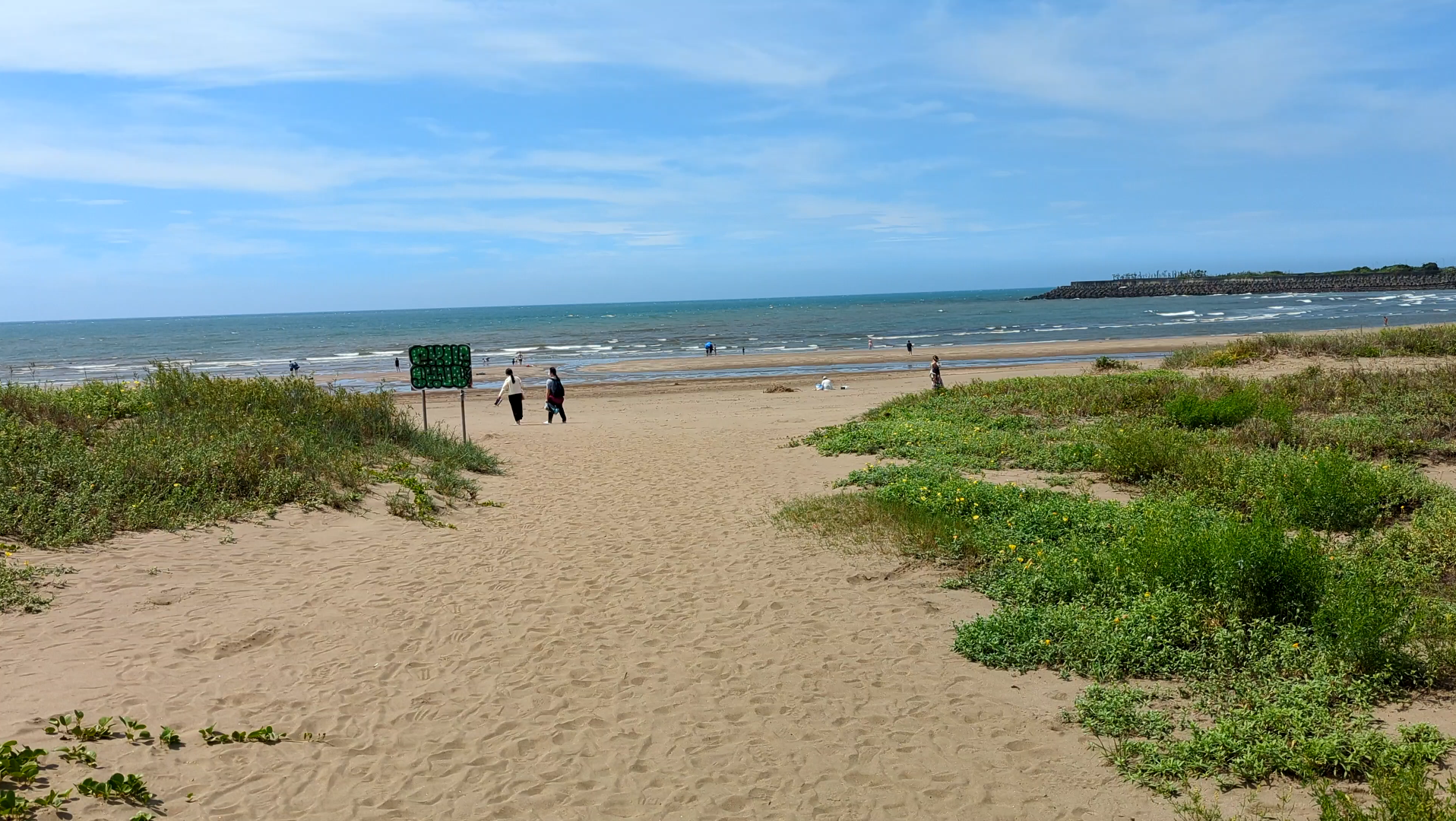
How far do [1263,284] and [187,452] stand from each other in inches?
5732

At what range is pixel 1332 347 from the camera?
2809cm

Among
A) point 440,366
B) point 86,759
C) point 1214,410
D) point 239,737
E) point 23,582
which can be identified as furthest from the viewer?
point 440,366

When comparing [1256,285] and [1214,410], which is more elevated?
[1256,285]

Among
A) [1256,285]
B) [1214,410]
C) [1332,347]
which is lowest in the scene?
[1214,410]

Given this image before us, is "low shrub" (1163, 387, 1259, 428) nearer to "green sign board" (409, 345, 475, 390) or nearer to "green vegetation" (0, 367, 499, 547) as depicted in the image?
"green vegetation" (0, 367, 499, 547)

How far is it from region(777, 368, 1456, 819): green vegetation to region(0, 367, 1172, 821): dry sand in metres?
0.42

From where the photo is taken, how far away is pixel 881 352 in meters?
52.9

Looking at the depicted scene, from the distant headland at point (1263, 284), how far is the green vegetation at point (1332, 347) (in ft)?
356

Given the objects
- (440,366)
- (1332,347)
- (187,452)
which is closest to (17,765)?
(187,452)

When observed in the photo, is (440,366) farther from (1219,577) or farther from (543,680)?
(1219,577)

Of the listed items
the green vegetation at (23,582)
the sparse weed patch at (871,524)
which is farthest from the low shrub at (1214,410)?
the green vegetation at (23,582)

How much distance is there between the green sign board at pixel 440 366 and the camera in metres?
16.2

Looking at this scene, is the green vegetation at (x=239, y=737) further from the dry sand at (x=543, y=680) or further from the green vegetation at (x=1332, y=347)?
the green vegetation at (x=1332, y=347)

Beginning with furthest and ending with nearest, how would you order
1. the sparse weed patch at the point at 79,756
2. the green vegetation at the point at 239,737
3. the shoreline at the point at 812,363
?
the shoreline at the point at 812,363, the green vegetation at the point at 239,737, the sparse weed patch at the point at 79,756
